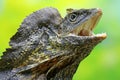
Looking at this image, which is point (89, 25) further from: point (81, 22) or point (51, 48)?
point (51, 48)

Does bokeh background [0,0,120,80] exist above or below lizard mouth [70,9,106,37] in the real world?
above

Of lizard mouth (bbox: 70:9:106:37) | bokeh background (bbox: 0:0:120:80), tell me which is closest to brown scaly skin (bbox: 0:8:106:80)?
lizard mouth (bbox: 70:9:106:37)

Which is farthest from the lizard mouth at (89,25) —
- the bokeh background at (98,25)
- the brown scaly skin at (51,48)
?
the bokeh background at (98,25)

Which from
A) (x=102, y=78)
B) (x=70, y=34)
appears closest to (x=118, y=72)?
(x=102, y=78)

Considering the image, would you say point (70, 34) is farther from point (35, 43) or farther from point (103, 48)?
point (103, 48)

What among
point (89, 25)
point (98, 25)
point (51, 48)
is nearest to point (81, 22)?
point (89, 25)

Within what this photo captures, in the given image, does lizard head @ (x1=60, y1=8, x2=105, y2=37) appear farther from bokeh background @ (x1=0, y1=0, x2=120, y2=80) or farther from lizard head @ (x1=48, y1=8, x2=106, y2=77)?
bokeh background @ (x1=0, y1=0, x2=120, y2=80)
